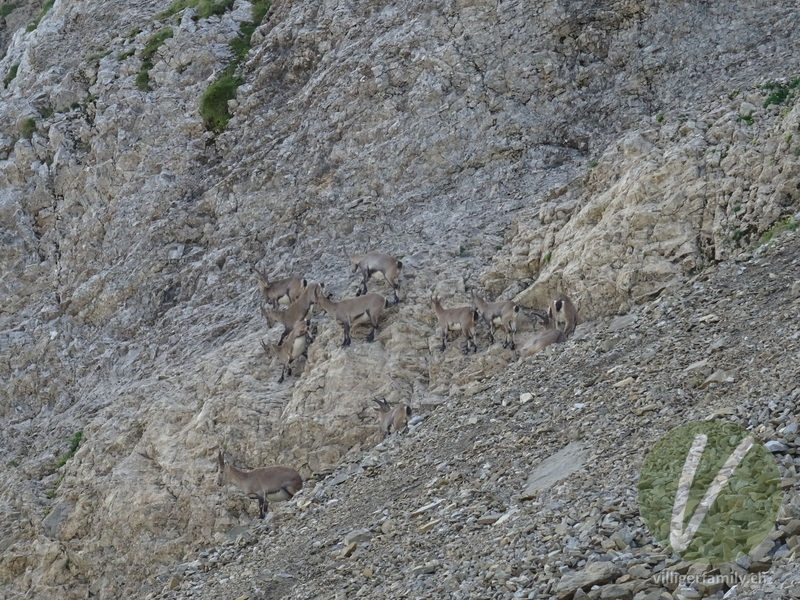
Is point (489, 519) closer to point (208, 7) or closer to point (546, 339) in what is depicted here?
point (546, 339)

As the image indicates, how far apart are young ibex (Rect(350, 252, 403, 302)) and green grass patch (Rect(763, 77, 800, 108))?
22.9 ft

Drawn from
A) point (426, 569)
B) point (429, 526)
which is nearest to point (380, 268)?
point (429, 526)

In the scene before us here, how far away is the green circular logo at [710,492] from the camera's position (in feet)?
24.8

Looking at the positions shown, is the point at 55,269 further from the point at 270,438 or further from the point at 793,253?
the point at 793,253

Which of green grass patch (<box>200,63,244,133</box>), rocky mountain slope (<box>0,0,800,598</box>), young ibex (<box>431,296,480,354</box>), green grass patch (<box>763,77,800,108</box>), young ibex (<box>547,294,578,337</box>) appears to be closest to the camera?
rocky mountain slope (<box>0,0,800,598</box>)

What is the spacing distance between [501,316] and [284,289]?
4988mm

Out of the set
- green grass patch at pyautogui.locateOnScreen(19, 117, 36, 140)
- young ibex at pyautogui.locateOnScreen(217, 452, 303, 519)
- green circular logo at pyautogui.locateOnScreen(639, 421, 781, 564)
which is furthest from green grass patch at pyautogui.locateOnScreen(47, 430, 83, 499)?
A: green circular logo at pyautogui.locateOnScreen(639, 421, 781, 564)

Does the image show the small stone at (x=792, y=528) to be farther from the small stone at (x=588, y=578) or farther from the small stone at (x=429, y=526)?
the small stone at (x=429, y=526)

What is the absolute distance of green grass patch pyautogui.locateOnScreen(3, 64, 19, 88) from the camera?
32781 mm

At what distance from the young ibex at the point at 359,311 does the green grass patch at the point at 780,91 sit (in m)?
7.47

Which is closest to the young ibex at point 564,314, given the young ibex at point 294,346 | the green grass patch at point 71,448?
the young ibex at point 294,346

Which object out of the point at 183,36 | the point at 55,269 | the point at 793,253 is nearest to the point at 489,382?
the point at 793,253

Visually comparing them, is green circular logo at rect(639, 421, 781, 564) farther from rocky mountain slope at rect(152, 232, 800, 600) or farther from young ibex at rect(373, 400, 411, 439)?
young ibex at rect(373, 400, 411, 439)

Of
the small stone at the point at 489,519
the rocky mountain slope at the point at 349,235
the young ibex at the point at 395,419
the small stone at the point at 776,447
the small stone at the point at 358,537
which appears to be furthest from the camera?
the young ibex at the point at 395,419
